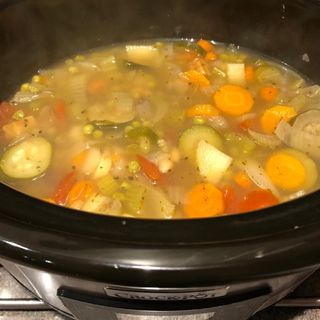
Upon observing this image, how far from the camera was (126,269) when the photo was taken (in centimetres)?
107

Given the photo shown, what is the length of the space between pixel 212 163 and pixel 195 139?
15 centimetres

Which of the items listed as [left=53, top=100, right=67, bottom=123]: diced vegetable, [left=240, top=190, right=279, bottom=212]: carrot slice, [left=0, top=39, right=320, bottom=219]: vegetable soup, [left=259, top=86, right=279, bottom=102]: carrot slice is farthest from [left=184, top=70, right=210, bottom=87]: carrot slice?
[left=240, top=190, right=279, bottom=212]: carrot slice

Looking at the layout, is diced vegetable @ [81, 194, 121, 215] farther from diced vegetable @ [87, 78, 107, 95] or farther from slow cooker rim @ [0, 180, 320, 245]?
diced vegetable @ [87, 78, 107, 95]

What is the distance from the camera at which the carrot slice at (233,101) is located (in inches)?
87.9

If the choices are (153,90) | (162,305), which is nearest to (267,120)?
(153,90)

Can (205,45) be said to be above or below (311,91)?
above

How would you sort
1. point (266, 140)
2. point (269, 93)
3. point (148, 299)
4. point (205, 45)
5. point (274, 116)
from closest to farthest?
point (148, 299) < point (266, 140) < point (274, 116) < point (269, 93) < point (205, 45)

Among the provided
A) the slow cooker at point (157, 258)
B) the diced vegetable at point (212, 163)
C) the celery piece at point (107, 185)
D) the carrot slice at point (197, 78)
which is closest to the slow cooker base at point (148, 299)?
the slow cooker at point (157, 258)

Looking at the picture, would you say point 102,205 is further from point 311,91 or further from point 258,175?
point 311,91

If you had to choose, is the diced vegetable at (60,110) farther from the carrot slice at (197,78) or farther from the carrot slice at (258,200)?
the carrot slice at (258,200)

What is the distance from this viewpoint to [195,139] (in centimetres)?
202

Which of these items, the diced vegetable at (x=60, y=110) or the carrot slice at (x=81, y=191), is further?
the diced vegetable at (x=60, y=110)

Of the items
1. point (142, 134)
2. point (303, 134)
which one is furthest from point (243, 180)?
point (142, 134)

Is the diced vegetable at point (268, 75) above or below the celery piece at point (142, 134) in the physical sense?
above
